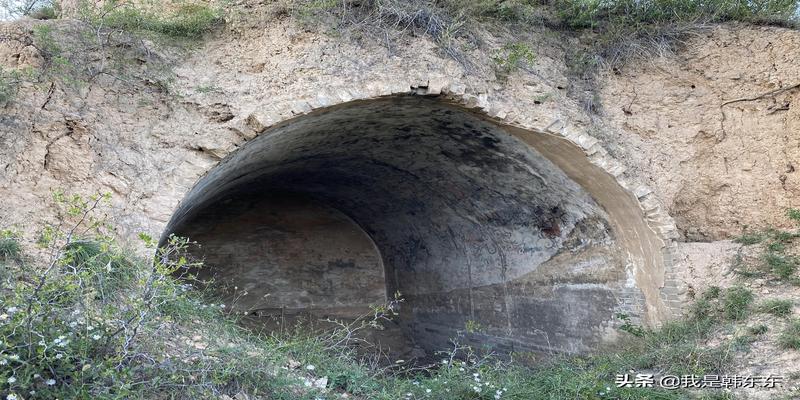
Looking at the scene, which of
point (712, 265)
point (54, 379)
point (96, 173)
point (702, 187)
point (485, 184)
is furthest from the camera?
point (485, 184)

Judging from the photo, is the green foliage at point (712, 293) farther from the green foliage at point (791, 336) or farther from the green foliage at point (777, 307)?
the green foliage at point (791, 336)

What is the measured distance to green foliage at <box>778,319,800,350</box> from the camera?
167 inches

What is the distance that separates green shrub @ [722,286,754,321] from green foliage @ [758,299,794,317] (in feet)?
0.43

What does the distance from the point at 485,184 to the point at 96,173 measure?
3952mm

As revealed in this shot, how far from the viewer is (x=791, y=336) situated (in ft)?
14.1

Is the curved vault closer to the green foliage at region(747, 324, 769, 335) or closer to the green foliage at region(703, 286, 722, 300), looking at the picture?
the green foliage at region(703, 286, 722, 300)

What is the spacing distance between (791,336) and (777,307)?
0.40 meters

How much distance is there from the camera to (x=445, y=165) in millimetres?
6871

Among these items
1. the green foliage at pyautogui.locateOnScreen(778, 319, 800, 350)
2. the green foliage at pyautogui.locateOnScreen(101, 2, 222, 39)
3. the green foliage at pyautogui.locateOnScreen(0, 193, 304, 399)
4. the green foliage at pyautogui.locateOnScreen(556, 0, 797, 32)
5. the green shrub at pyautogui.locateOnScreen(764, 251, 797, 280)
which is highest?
the green foliage at pyautogui.locateOnScreen(556, 0, 797, 32)

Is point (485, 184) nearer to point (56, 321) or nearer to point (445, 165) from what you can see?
point (445, 165)

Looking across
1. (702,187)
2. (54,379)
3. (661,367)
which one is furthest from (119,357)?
(702,187)

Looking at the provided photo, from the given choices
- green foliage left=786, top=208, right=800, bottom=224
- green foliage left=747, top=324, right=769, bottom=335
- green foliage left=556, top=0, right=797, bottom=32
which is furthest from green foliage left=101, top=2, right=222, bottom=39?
green foliage left=786, top=208, right=800, bottom=224

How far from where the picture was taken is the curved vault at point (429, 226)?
579 cm

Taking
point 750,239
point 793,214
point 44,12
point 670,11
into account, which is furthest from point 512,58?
point 44,12
